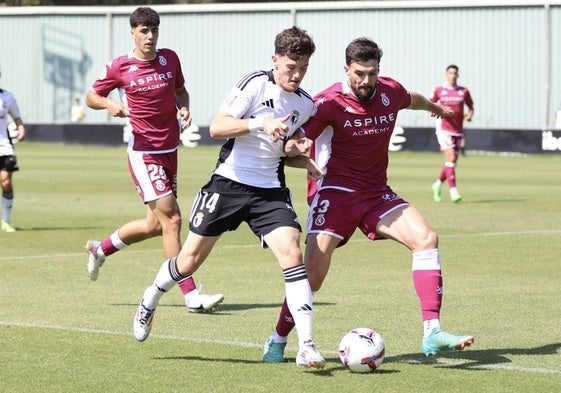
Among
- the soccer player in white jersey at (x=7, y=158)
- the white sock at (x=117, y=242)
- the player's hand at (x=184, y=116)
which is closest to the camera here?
the player's hand at (x=184, y=116)

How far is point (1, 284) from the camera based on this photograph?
1328 cm

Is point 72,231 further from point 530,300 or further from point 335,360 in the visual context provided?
point 335,360

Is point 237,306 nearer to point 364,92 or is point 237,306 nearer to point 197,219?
point 197,219

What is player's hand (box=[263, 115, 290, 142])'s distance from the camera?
852cm

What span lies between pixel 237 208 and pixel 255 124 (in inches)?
29.1

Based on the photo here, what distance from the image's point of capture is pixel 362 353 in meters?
8.71


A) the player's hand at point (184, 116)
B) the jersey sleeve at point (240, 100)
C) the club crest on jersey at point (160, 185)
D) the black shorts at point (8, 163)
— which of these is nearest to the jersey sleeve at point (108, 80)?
the player's hand at point (184, 116)

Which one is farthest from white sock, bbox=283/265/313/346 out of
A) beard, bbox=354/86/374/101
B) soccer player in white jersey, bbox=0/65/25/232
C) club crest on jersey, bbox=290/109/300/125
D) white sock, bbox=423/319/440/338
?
soccer player in white jersey, bbox=0/65/25/232

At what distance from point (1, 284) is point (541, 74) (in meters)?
31.8

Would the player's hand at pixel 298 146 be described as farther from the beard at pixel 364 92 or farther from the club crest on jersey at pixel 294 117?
the beard at pixel 364 92

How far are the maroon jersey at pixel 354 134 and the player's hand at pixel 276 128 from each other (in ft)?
2.87

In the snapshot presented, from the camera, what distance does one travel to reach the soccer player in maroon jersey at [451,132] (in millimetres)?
23688

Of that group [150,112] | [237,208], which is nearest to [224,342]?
[237,208]

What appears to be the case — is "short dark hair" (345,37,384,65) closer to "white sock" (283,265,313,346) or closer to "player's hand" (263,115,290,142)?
"player's hand" (263,115,290,142)
